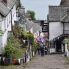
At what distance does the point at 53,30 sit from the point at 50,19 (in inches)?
72.1

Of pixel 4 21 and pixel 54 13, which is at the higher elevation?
pixel 54 13

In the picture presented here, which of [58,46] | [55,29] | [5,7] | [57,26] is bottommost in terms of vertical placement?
[58,46]

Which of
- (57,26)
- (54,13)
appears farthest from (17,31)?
(54,13)

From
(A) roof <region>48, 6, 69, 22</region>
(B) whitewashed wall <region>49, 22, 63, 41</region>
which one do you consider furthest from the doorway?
(A) roof <region>48, 6, 69, 22</region>

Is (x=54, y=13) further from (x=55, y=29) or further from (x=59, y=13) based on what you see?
(x=55, y=29)

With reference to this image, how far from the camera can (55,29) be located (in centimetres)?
7362

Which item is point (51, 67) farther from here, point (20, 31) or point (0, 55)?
point (20, 31)

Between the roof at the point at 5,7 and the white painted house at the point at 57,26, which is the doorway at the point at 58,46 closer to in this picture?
the white painted house at the point at 57,26

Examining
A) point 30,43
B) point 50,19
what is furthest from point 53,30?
point 30,43

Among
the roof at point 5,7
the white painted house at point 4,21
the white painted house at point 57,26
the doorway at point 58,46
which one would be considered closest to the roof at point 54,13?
the white painted house at point 57,26

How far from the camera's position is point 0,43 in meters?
44.7

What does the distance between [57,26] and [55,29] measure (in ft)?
1.78

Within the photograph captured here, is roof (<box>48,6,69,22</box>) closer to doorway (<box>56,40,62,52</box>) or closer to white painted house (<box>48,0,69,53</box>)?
white painted house (<box>48,0,69,53</box>)

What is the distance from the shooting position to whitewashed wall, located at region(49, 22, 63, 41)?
240ft
